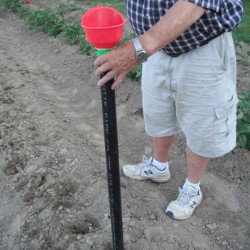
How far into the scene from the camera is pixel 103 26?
→ 5.21ft

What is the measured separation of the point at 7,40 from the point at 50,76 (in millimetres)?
1921

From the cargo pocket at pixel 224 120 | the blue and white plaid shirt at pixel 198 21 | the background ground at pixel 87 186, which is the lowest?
the background ground at pixel 87 186

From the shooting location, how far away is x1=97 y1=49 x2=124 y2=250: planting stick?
1693 millimetres

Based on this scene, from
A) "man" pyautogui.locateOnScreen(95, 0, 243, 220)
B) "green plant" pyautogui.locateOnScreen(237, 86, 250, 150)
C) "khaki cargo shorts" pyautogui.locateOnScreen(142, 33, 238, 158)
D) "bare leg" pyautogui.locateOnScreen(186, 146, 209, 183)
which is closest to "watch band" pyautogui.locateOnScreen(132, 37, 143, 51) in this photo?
"man" pyautogui.locateOnScreen(95, 0, 243, 220)

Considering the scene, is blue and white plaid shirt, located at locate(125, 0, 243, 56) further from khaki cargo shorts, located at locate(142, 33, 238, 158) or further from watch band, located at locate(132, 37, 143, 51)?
watch band, located at locate(132, 37, 143, 51)

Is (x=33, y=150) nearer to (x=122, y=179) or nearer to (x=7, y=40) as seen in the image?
(x=122, y=179)

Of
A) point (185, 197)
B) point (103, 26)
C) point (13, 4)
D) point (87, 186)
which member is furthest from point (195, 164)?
point (13, 4)

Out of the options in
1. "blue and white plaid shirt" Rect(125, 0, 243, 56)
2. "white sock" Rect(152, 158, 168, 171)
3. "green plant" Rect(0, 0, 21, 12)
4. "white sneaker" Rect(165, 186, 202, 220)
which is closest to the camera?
"blue and white plaid shirt" Rect(125, 0, 243, 56)

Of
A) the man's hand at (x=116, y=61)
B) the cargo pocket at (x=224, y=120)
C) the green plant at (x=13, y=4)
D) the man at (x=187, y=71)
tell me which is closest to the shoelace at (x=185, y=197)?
the man at (x=187, y=71)

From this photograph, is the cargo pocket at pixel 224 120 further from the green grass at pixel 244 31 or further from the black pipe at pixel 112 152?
the green grass at pixel 244 31

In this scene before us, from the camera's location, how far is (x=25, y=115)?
392 centimetres

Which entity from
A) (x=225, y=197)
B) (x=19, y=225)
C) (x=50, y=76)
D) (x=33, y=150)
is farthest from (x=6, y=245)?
(x=50, y=76)

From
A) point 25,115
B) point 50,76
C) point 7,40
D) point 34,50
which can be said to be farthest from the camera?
point 7,40

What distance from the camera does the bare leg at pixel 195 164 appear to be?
253 centimetres
